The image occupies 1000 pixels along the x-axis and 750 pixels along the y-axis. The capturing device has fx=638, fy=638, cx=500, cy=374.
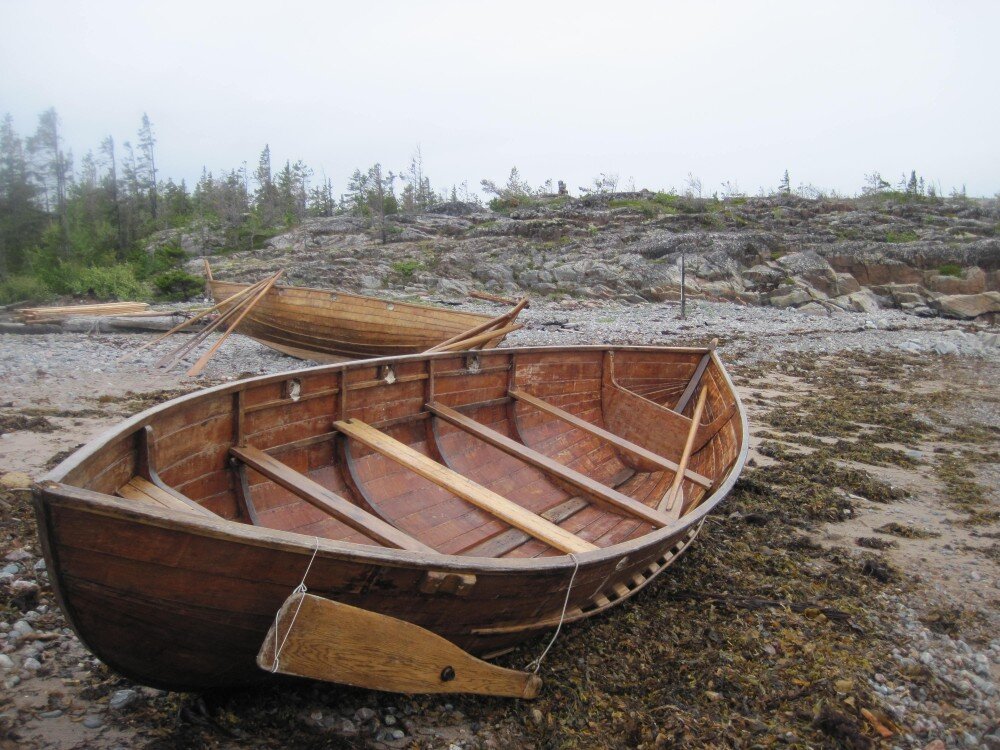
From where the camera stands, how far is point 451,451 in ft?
17.4

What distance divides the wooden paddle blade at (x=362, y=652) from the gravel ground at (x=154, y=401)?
0.37m

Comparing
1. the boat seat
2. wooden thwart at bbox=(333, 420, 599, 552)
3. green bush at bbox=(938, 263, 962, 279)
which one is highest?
green bush at bbox=(938, 263, 962, 279)

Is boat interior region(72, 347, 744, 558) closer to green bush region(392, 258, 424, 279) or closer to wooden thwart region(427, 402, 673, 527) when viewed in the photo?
wooden thwart region(427, 402, 673, 527)

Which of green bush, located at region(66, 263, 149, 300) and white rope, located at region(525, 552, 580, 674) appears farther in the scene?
green bush, located at region(66, 263, 149, 300)

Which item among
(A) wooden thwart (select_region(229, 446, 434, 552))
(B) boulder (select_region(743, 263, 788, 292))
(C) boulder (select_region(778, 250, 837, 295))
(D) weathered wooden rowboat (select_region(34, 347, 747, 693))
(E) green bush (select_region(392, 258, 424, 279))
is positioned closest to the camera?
(D) weathered wooden rowboat (select_region(34, 347, 747, 693))

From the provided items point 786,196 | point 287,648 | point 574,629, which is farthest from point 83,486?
point 786,196

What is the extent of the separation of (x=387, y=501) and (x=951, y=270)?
1239 inches

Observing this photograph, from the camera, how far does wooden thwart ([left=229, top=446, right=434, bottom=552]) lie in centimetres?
317

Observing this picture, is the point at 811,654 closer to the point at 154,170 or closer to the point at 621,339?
the point at 621,339

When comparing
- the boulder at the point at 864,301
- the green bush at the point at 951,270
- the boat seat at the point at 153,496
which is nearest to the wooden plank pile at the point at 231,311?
the boat seat at the point at 153,496

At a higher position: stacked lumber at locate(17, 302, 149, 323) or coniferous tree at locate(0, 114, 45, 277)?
coniferous tree at locate(0, 114, 45, 277)

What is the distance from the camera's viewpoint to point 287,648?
7.32 feet

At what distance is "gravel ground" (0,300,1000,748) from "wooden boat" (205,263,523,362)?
2.37ft

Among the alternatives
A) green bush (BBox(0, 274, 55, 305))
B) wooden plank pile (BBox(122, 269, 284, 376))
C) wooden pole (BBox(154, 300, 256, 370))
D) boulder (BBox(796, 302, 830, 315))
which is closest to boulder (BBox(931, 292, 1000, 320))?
boulder (BBox(796, 302, 830, 315))
